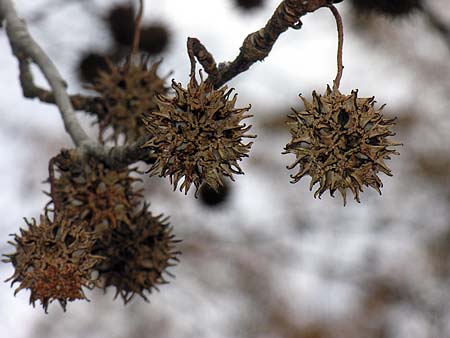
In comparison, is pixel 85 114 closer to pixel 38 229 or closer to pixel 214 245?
pixel 38 229

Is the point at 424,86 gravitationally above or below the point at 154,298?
above

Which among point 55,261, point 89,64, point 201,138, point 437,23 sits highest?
point 437,23

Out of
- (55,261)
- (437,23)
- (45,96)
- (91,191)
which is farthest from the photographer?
(437,23)

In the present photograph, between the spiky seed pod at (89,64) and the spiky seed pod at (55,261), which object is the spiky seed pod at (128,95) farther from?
the spiky seed pod at (89,64)

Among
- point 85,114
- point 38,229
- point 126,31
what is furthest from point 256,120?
point 38,229

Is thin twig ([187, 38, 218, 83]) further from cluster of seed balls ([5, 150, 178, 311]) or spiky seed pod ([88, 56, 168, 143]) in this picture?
spiky seed pod ([88, 56, 168, 143])

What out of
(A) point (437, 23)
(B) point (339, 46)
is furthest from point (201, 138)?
(A) point (437, 23)

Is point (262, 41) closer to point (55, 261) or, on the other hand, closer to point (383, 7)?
point (55, 261)

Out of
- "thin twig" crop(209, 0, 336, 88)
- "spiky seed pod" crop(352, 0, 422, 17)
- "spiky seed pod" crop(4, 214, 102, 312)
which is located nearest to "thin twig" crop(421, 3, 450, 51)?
"spiky seed pod" crop(352, 0, 422, 17)
